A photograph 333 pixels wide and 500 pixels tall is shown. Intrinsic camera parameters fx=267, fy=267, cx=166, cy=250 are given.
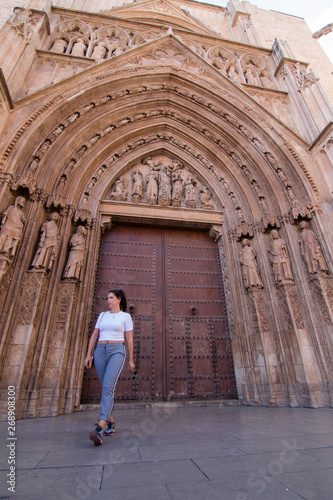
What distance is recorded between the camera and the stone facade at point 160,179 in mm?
4289

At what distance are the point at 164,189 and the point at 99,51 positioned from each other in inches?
168

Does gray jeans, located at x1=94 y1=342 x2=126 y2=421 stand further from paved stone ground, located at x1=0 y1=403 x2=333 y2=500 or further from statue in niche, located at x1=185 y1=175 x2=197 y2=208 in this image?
statue in niche, located at x1=185 y1=175 x2=197 y2=208

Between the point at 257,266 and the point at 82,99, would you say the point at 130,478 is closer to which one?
the point at 257,266

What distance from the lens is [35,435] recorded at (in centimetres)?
231

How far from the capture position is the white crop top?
2297mm

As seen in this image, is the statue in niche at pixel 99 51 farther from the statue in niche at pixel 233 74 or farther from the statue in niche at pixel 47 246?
the statue in niche at pixel 47 246

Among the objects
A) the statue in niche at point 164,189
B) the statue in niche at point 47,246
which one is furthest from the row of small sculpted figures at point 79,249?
the statue in niche at point 164,189

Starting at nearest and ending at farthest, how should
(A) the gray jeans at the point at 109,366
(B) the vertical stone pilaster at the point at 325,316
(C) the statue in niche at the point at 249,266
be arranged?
(A) the gray jeans at the point at 109,366
(B) the vertical stone pilaster at the point at 325,316
(C) the statue in niche at the point at 249,266

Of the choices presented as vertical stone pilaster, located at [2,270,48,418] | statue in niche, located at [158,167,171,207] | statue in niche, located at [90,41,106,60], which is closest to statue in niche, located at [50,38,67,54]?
statue in niche, located at [90,41,106,60]

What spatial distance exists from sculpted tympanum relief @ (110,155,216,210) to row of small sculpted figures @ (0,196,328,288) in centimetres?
159

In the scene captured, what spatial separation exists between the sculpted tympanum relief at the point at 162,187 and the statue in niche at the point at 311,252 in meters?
2.24

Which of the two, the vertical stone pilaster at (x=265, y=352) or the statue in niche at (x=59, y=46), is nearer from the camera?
the vertical stone pilaster at (x=265, y=352)

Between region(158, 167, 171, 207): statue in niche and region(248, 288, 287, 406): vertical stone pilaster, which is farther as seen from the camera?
region(158, 167, 171, 207): statue in niche

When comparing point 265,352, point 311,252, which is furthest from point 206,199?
point 265,352
